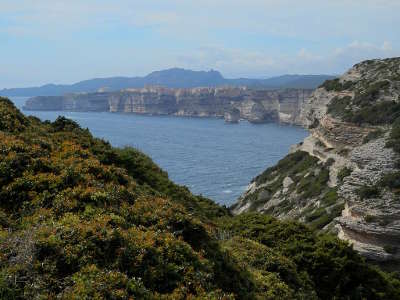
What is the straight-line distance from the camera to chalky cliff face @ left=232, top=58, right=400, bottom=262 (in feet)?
81.0

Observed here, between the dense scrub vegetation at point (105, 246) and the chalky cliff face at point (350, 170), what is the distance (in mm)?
9192

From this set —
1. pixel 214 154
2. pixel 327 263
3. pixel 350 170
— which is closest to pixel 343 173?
pixel 350 170

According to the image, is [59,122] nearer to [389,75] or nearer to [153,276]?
[153,276]

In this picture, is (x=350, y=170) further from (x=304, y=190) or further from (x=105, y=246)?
(x=105, y=246)

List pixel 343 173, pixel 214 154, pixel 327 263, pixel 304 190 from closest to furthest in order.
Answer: pixel 327 263
pixel 343 173
pixel 304 190
pixel 214 154

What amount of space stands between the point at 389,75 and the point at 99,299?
4863cm

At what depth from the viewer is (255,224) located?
63.7 ft

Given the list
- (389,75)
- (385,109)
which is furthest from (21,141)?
(389,75)

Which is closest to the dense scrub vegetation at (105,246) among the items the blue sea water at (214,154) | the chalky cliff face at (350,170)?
the chalky cliff face at (350,170)

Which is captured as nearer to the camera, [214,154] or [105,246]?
[105,246]

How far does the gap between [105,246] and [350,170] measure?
31.9m

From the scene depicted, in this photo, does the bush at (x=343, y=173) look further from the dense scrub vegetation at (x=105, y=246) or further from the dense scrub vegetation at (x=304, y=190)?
the dense scrub vegetation at (x=105, y=246)

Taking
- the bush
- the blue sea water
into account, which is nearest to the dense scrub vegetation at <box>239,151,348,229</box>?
the bush

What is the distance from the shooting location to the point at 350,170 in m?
37.0
